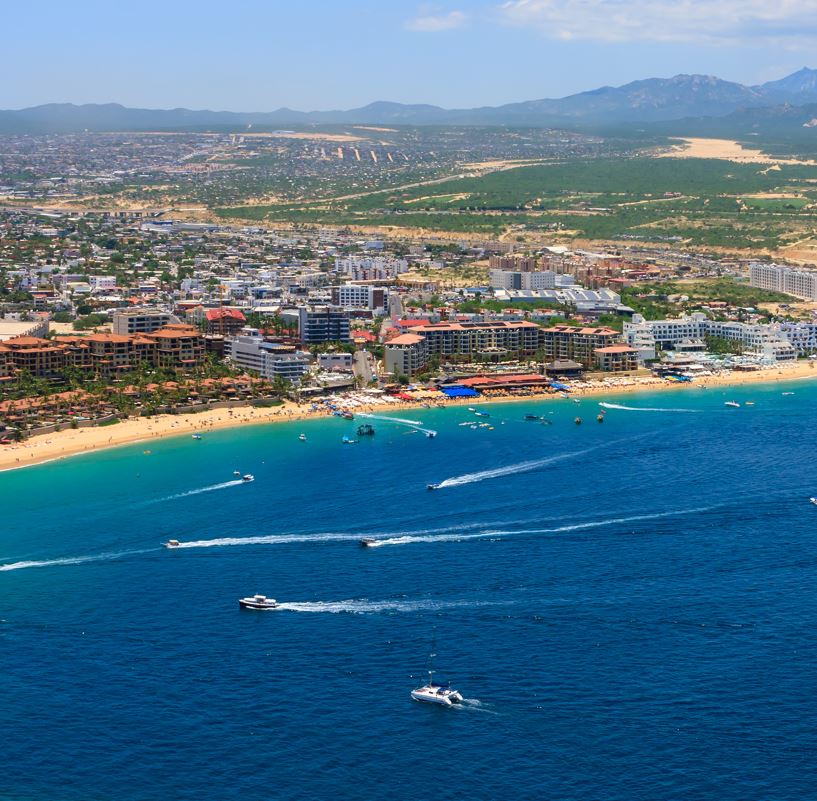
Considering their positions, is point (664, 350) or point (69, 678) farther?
point (664, 350)

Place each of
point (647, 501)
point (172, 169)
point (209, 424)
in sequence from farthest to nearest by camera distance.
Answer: point (172, 169), point (209, 424), point (647, 501)

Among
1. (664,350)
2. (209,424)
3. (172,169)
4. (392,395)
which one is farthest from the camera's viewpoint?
(172,169)

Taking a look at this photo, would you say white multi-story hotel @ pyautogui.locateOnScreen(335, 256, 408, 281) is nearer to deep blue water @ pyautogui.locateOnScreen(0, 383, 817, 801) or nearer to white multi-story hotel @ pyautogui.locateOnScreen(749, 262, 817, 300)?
white multi-story hotel @ pyautogui.locateOnScreen(749, 262, 817, 300)

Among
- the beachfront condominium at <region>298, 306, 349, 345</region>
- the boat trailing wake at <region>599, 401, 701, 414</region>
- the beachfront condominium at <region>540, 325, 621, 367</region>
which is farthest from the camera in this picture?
the beachfront condominium at <region>298, 306, 349, 345</region>

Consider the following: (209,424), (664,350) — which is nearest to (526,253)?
(664,350)

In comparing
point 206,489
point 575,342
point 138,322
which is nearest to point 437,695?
point 206,489

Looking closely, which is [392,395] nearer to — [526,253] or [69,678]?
[69,678]

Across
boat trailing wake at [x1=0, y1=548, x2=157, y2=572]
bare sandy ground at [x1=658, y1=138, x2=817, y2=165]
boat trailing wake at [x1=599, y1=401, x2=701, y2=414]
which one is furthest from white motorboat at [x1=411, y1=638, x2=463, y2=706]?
bare sandy ground at [x1=658, y1=138, x2=817, y2=165]
